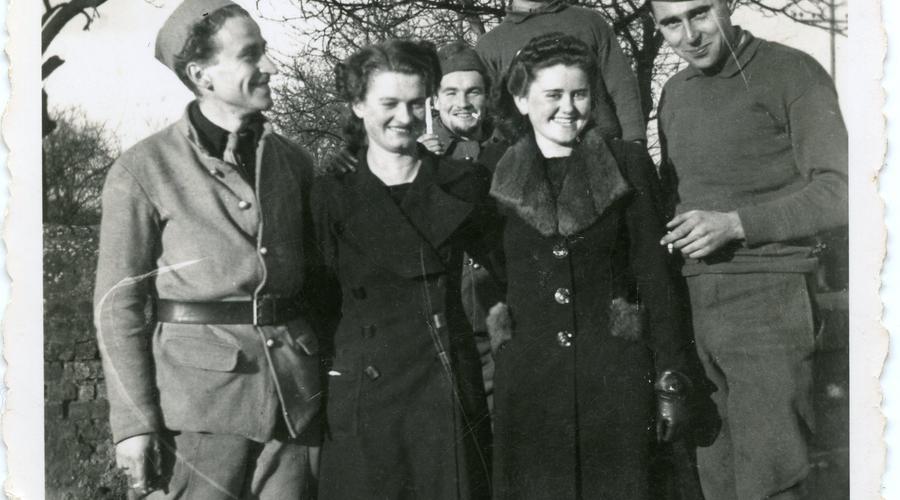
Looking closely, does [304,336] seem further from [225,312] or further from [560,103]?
[560,103]

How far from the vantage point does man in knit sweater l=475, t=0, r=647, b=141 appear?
10.2ft

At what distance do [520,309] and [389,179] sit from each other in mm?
610

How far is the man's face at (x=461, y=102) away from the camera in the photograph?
3090 mm

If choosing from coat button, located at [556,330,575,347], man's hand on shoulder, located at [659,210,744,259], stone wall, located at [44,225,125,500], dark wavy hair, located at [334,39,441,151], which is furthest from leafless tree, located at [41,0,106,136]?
man's hand on shoulder, located at [659,210,744,259]

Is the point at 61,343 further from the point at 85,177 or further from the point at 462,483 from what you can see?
the point at 462,483

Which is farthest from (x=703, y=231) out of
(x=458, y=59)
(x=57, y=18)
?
(x=57, y=18)

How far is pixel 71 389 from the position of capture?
3314mm

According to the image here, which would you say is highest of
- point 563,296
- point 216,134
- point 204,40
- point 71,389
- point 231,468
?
point 204,40

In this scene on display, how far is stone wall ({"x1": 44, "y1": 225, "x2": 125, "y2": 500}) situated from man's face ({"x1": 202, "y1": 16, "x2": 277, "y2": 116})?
0.76 metres

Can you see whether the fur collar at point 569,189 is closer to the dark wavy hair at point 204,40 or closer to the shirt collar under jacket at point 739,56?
the shirt collar under jacket at point 739,56

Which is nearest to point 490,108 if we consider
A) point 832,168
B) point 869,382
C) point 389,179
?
point 389,179

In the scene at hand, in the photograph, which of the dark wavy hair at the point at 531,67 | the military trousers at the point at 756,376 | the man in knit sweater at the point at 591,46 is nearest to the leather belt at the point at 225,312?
the dark wavy hair at the point at 531,67

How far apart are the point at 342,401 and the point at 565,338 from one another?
0.75 metres

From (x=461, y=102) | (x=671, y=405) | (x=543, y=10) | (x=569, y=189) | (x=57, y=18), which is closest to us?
(x=671, y=405)
